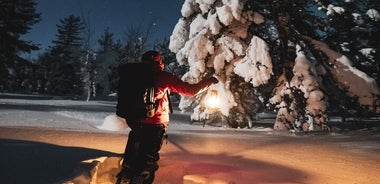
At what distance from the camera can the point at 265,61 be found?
15.6 meters

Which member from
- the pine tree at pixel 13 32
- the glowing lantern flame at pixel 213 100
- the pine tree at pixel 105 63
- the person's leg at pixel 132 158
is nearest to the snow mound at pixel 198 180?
the glowing lantern flame at pixel 213 100

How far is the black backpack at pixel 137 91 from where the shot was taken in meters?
4.74

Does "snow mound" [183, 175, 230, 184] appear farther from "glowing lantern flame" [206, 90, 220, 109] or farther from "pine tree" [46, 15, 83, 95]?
"pine tree" [46, 15, 83, 95]

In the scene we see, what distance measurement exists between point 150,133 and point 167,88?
0.61 meters

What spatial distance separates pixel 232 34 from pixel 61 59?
4307cm

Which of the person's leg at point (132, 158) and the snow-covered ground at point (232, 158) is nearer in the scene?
the person's leg at point (132, 158)

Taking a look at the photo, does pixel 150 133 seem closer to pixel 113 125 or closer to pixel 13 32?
pixel 113 125

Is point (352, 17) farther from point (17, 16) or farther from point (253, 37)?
point (17, 16)

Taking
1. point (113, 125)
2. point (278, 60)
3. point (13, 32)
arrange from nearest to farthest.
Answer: point (113, 125) → point (278, 60) → point (13, 32)

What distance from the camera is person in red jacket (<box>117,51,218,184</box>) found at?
4.82m

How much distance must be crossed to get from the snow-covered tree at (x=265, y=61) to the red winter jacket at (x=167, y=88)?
401 inches

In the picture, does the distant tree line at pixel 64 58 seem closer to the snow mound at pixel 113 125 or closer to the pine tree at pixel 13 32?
the pine tree at pixel 13 32

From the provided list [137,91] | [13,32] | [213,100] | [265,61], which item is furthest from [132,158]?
[13,32]

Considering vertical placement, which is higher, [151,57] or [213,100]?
[151,57]
